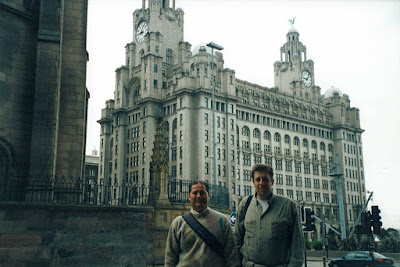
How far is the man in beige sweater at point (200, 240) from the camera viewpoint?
17.6 ft

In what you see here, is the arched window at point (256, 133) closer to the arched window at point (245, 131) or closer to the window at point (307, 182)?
the arched window at point (245, 131)

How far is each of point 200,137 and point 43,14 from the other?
5473 centimetres

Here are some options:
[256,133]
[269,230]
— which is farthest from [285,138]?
[269,230]

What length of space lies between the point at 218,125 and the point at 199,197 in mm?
68272

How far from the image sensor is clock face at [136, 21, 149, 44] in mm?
86475

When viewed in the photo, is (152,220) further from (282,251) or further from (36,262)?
(282,251)

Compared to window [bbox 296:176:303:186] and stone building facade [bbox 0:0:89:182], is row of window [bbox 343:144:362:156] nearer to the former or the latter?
window [bbox 296:176:303:186]

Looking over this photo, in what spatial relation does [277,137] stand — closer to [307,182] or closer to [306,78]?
[307,182]

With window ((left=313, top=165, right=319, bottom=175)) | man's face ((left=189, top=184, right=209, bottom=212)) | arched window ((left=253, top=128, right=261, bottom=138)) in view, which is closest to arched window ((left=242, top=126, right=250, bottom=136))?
arched window ((left=253, top=128, right=261, bottom=138))

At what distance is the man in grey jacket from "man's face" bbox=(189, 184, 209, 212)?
0.62 m

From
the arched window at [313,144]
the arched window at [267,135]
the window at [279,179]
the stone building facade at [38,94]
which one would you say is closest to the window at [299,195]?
the window at [279,179]

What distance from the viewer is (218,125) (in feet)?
242

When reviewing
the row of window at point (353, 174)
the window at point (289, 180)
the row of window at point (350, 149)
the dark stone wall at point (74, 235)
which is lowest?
the dark stone wall at point (74, 235)

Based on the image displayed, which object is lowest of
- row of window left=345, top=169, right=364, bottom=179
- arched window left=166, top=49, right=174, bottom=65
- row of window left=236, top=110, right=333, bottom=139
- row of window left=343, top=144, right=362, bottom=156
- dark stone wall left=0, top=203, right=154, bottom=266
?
dark stone wall left=0, top=203, right=154, bottom=266
